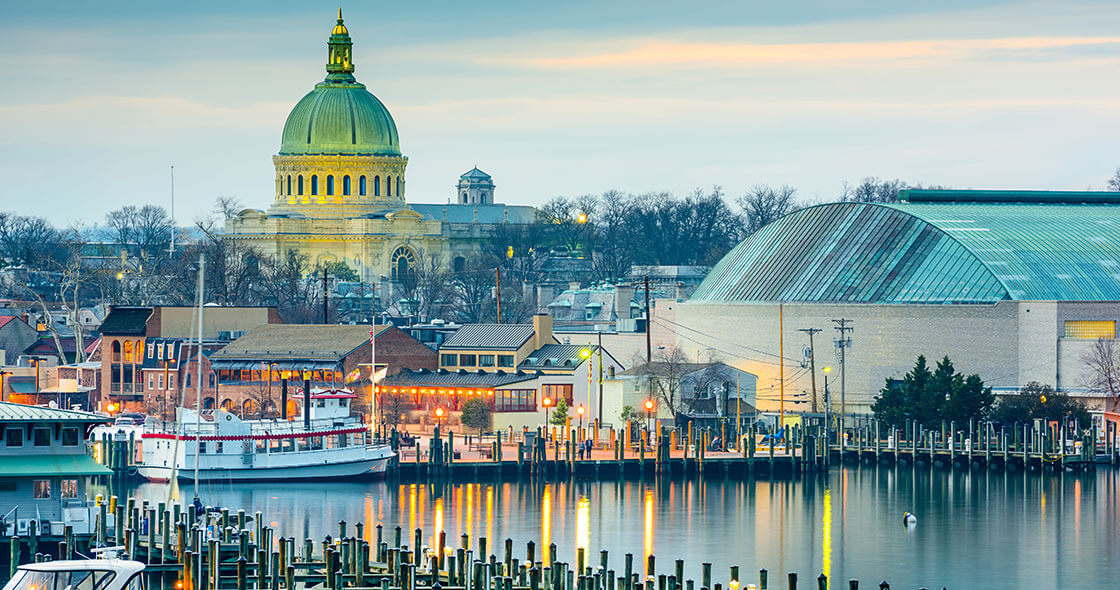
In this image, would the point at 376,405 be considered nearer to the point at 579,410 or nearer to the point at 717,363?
the point at 579,410

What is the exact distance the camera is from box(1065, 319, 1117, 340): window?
123 metres

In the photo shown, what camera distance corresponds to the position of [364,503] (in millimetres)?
88438

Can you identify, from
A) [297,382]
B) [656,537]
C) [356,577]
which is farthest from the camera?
[297,382]

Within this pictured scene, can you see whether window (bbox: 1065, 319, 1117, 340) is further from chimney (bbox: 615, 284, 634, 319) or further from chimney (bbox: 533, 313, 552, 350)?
chimney (bbox: 615, 284, 634, 319)

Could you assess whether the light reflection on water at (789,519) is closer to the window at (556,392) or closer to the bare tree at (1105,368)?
the bare tree at (1105,368)

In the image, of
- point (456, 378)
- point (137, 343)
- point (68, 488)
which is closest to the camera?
point (68, 488)

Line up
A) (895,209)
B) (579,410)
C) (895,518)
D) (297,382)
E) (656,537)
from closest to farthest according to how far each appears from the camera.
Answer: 1. (656,537)
2. (895,518)
3. (579,410)
4. (297,382)
5. (895,209)

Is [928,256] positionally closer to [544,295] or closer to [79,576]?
[544,295]

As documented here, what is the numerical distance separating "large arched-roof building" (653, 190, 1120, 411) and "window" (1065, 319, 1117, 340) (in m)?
0.07

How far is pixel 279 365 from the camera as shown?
119812mm

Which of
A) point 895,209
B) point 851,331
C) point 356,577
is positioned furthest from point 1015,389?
point 356,577

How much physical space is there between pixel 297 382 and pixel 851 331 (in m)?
28.1

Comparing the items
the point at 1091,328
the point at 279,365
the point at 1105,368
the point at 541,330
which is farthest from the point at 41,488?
the point at 1091,328

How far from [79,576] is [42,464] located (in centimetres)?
2259
